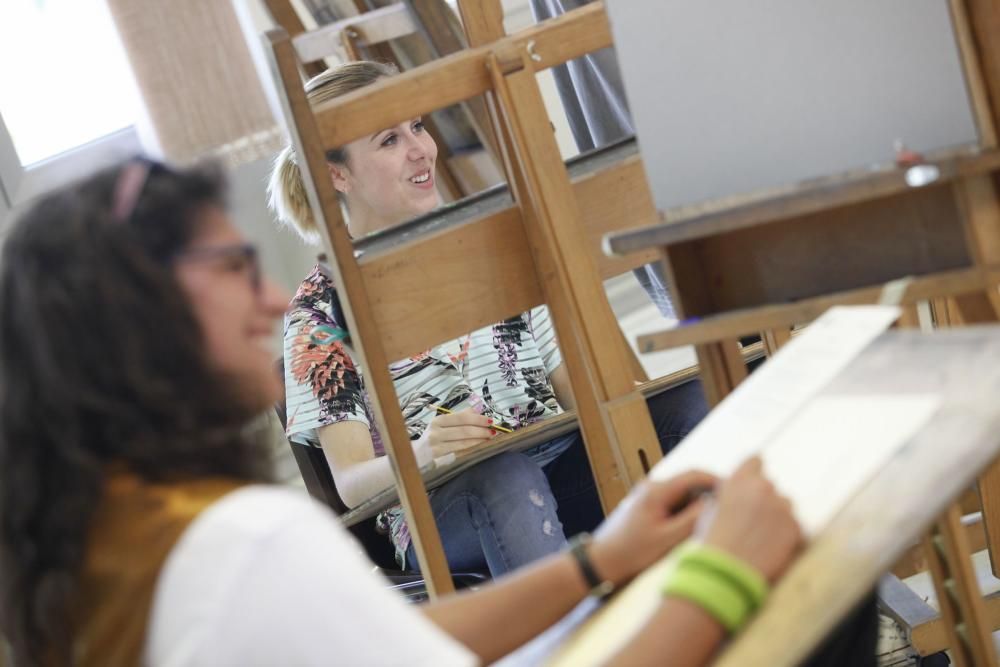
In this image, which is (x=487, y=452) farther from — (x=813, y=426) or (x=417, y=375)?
(x=813, y=426)

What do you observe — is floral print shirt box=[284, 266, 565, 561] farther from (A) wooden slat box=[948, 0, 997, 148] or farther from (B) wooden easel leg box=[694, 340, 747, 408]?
(A) wooden slat box=[948, 0, 997, 148]

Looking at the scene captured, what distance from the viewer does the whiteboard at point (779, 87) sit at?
129 centimetres

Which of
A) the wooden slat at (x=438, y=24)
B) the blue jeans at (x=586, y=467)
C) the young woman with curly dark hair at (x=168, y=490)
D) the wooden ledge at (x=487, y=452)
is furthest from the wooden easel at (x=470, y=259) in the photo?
the wooden slat at (x=438, y=24)

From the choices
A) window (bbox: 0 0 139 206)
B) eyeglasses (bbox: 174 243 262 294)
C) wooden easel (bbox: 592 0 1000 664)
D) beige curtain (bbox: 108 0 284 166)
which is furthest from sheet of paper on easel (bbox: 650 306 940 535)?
window (bbox: 0 0 139 206)

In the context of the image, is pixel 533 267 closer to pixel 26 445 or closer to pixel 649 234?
pixel 649 234

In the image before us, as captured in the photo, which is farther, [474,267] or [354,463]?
[354,463]

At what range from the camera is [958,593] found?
1.24m

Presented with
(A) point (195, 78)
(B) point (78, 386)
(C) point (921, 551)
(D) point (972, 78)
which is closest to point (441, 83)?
(D) point (972, 78)

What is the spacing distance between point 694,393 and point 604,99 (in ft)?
2.52

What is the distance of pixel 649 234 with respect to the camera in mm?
1351

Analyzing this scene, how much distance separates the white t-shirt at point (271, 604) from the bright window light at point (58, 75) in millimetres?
3411

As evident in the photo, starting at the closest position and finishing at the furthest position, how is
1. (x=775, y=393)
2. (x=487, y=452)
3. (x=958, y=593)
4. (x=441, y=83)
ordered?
(x=775, y=393) → (x=958, y=593) → (x=441, y=83) → (x=487, y=452)

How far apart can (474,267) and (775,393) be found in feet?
2.38

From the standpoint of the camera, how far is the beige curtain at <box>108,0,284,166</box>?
3877mm
